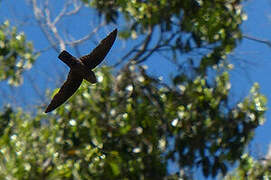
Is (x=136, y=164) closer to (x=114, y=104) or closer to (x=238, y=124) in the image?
(x=114, y=104)

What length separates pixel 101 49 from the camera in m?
0.90

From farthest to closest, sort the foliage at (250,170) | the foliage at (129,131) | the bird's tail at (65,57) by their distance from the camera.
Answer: the foliage at (250,170) < the foliage at (129,131) < the bird's tail at (65,57)

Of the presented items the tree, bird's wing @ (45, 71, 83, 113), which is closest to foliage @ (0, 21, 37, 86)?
the tree

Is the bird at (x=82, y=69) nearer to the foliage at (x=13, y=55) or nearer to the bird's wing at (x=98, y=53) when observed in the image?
the bird's wing at (x=98, y=53)

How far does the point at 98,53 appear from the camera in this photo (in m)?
0.90

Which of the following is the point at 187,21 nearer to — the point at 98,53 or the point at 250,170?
the point at 250,170

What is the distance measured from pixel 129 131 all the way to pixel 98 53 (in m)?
5.01

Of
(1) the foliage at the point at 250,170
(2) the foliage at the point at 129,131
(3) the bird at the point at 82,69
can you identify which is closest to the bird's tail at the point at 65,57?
(3) the bird at the point at 82,69

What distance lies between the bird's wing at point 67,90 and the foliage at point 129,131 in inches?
170

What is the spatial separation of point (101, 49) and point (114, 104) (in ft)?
17.2

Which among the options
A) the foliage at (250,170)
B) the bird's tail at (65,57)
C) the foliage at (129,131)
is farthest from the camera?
the foliage at (250,170)

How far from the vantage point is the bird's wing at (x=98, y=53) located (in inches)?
35.3

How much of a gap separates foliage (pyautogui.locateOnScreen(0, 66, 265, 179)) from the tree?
0.01 meters

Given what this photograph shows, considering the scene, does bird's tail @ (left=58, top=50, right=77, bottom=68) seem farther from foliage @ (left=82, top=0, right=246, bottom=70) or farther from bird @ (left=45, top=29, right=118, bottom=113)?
foliage @ (left=82, top=0, right=246, bottom=70)
